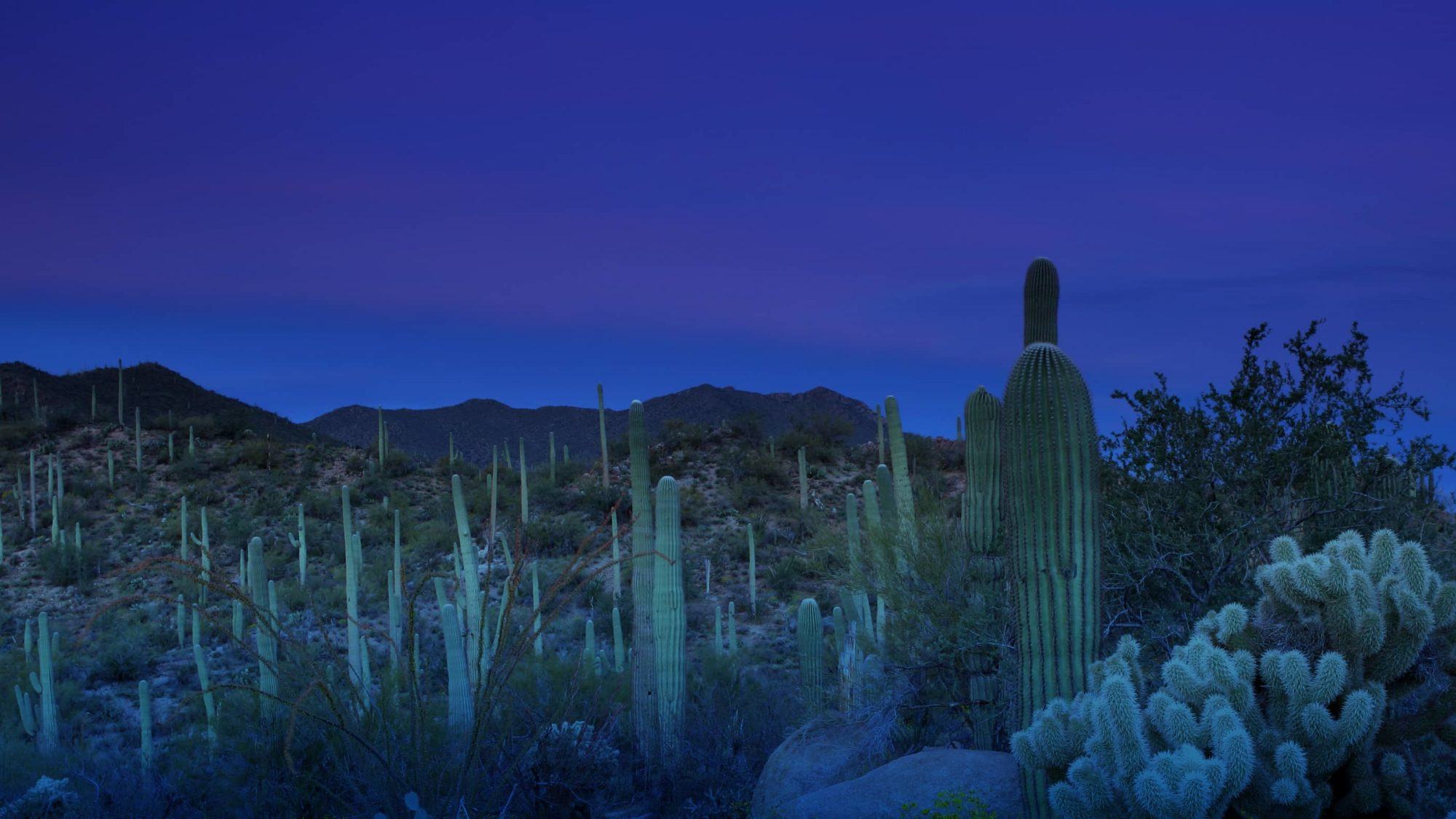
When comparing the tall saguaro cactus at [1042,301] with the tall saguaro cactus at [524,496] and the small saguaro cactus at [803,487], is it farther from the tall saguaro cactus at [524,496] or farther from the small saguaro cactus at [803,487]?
the small saguaro cactus at [803,487]

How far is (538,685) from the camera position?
32.0 feet

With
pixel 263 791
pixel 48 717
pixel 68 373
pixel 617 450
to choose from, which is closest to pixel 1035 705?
pixel 263 791

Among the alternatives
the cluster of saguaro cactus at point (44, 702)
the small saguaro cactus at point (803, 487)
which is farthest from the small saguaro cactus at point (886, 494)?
the small saguaro cactus at point (803, 487)

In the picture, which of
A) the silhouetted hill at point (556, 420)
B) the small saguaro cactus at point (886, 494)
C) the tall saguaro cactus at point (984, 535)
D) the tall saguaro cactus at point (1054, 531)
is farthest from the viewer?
the silhouetted hill at point (556, 420)

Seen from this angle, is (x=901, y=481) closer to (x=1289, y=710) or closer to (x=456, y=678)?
(x=456, y=678)

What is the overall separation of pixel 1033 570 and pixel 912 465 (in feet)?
81.4

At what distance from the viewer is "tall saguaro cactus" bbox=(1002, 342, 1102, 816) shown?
21.1ft

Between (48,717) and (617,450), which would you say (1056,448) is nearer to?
(48,717)

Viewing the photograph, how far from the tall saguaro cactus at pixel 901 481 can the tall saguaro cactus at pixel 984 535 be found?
82 centimetres

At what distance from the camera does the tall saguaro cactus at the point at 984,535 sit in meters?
8.12

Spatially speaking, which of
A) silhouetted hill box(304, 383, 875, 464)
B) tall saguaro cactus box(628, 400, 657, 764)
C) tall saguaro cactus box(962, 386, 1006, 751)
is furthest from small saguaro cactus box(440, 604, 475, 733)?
silhouetted hill box(304, 383, 875, 464)

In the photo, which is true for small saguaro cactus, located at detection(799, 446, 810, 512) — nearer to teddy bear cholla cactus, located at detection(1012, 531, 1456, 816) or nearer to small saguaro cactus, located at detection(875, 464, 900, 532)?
small saguaro cactus, located at detection(875, 464, 900, 532)

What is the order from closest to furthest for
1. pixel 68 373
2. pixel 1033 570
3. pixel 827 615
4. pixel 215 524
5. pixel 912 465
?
1. pixel 1033 570
2. pixel 827 615
3. pixel 215 524
4. pixel 912 465
5. pixel 68 373

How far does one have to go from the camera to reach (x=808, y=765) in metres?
8.10
